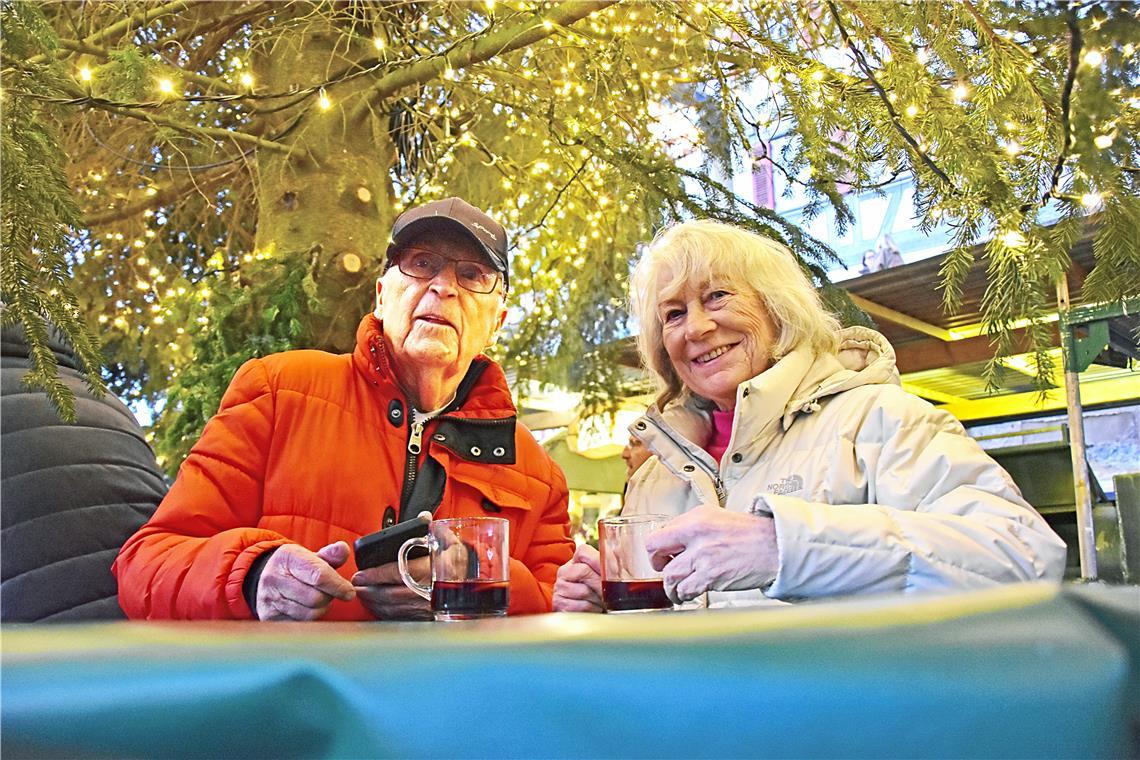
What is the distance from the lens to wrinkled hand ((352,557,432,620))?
4.22 feet

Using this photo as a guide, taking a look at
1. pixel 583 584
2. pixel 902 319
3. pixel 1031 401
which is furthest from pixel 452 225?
pixel 1031 401

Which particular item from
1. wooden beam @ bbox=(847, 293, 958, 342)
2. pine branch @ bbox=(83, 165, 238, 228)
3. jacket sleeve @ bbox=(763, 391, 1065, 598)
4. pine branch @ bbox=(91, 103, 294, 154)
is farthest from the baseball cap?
wooden beam @ bbox=(847, 293, 958, 342)

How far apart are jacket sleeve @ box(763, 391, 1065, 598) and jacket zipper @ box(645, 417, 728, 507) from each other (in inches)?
13.2

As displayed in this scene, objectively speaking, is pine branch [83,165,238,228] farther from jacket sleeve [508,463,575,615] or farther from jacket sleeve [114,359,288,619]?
jacket sleeve [508,463,575,615]

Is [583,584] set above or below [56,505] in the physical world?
below

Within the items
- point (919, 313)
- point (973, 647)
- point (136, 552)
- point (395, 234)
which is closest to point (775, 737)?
point (973, 647)

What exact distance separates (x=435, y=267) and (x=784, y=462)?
820 mm

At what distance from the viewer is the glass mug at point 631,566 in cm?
125

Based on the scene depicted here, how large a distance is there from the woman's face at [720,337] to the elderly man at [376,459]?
39 centimetres

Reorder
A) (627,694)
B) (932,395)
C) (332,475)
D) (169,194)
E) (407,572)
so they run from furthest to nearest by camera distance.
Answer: (932,395) < (169,194) < (332,475) < (407,572) < (627,694)

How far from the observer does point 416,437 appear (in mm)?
1774

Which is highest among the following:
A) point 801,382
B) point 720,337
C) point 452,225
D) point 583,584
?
point 452,225

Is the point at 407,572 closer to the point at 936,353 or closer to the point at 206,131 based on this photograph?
the point at 206,131

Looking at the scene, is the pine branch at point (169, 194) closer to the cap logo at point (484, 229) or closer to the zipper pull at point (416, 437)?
the cap logo at point (484, 229)
